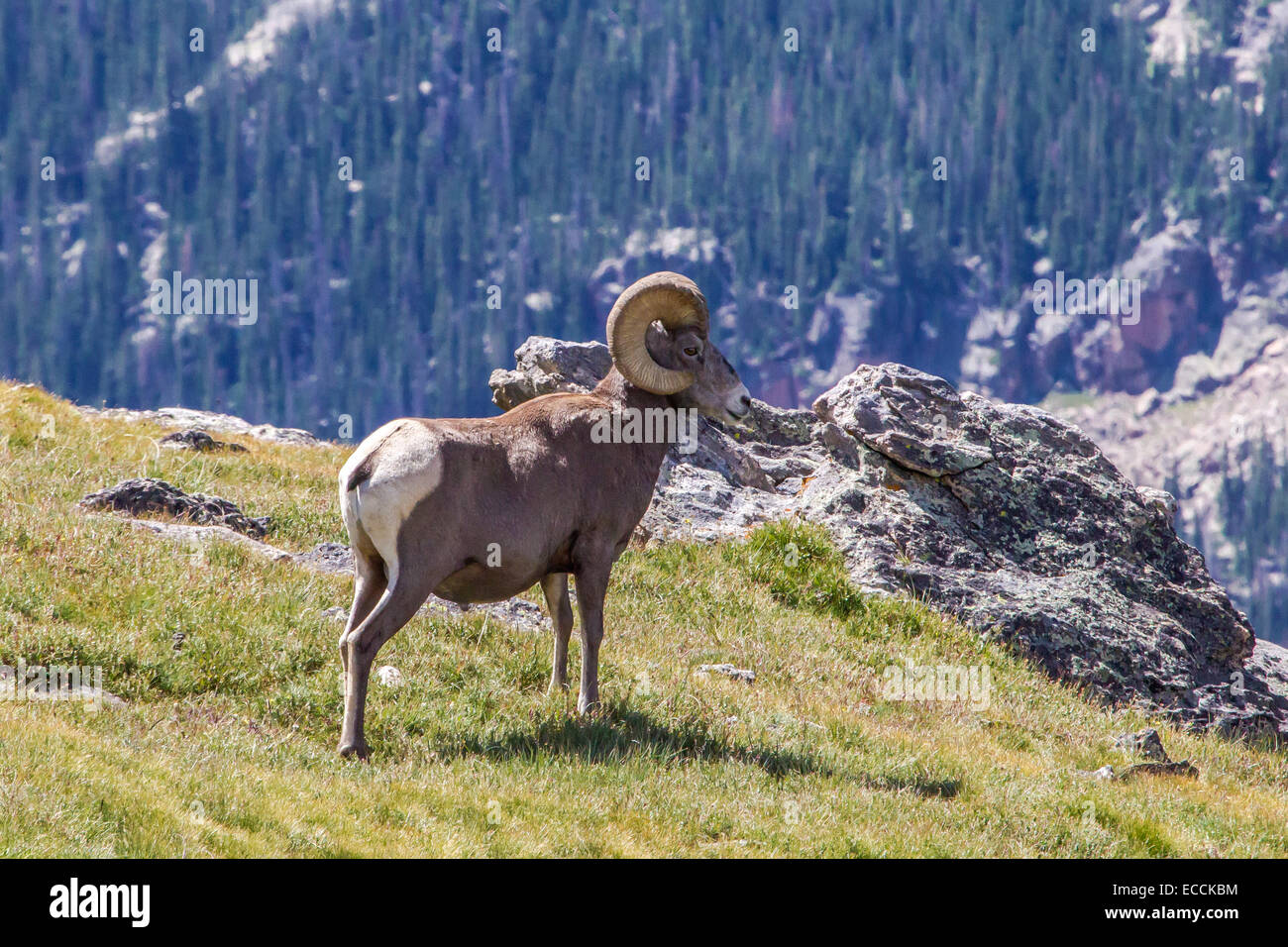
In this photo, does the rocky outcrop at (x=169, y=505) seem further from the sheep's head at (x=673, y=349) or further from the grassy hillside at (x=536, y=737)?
the sheep's head at (x=673, y=349)

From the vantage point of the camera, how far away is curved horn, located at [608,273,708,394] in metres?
11.8

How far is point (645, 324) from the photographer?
11922 mm

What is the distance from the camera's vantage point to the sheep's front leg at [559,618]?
38.2 ft

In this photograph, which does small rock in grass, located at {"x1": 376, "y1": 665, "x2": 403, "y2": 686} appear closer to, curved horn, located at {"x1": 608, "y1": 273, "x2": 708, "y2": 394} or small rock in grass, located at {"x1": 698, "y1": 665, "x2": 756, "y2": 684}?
small rock in grass, located at {"x1": 698, "y1": 665, "x2": 756, "y2": 684}

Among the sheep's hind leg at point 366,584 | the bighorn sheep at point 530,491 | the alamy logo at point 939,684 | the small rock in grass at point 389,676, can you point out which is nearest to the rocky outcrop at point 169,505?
the small rock in grass at point 389,676

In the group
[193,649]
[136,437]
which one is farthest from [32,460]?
[193,649]

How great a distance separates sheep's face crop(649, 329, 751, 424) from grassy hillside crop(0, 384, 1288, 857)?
2558 mm

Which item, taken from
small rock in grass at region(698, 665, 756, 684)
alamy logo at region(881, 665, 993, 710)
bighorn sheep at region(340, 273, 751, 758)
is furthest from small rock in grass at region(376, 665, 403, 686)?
alamy logo at region(881, 665, 993, 710)

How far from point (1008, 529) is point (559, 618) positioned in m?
8.15

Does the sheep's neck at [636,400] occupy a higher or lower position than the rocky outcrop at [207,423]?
higher

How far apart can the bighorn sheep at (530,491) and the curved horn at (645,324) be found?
0.01 meters

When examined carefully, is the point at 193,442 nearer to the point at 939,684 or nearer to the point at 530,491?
the point at 530,491

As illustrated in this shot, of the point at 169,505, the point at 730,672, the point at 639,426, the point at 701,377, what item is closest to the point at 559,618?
the point at 639,426
